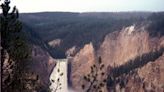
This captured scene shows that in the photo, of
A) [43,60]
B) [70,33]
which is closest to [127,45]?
[43,60]

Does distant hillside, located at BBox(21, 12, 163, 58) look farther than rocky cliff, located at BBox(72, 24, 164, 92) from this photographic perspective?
Yes

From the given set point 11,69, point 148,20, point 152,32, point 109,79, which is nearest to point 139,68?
point 109,79

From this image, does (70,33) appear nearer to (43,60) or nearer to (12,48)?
(43,60)

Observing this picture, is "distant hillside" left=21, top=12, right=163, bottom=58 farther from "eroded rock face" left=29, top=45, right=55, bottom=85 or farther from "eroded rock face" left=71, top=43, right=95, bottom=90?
"eroded rock face" left=29, top=45, right=55, bottom=85

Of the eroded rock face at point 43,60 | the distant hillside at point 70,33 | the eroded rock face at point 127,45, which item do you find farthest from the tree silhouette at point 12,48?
the distant hillside at point 70,33

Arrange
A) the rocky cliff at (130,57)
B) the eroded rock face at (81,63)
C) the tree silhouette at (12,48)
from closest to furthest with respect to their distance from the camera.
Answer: the tree silhouette at (12,48) < the rocky cliff at (130,57) < the eroded rock face at (81,63)

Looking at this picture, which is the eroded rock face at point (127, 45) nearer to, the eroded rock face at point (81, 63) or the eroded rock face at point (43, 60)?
the eroded rock face at point (81, 63)

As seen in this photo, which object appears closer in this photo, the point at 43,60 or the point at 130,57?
the point at 43,60

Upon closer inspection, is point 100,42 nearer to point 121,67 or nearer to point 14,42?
point 121,67

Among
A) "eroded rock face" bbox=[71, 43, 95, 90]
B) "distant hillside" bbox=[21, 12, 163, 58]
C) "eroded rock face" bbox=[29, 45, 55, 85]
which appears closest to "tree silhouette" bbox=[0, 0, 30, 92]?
"eroded rock face" bbox=[29, 45, 55, 85]
